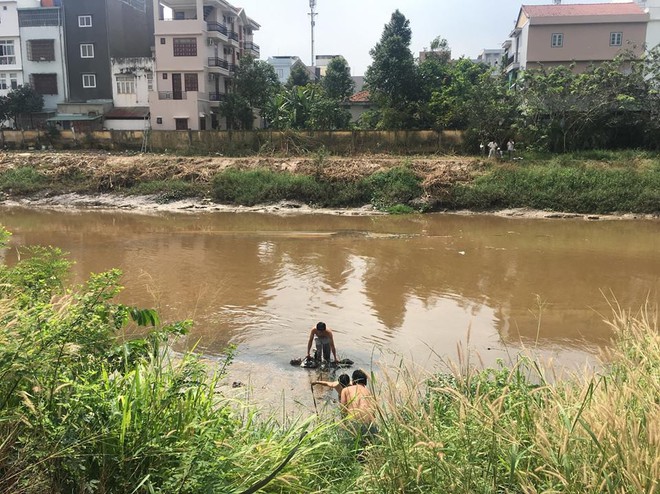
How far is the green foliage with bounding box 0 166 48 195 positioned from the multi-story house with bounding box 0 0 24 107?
1442cm

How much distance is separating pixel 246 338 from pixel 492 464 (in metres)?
8.26

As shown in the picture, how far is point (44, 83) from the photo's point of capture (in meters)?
44.3

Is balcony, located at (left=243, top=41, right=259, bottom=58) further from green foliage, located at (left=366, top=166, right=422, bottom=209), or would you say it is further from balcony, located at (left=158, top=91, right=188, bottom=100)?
green foliage, located at (left=366, top=166, right=422, bottom=209)

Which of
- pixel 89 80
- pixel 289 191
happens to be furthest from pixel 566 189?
pixel 89 80

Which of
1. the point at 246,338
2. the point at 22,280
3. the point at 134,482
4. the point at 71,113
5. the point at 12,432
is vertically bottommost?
the point at 246,338

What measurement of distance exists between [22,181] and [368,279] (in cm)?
2560

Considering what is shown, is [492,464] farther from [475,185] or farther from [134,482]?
[475,185]

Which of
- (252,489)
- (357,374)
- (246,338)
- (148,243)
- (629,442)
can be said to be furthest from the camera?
(148,243)

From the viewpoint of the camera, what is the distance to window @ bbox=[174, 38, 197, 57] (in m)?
40.4

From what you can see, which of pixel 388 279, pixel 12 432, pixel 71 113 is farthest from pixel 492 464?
pixel 71 113

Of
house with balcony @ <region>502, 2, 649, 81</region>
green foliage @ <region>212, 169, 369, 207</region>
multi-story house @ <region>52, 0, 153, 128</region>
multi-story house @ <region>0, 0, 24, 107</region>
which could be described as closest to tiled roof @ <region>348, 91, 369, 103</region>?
house with balcony @ <region>502, 2, 649, 81</region>

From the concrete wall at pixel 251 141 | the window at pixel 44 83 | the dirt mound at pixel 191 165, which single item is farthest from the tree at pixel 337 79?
the window at pixel 44 83

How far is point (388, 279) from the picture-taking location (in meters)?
16.6

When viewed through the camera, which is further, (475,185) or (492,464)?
(475,185)
